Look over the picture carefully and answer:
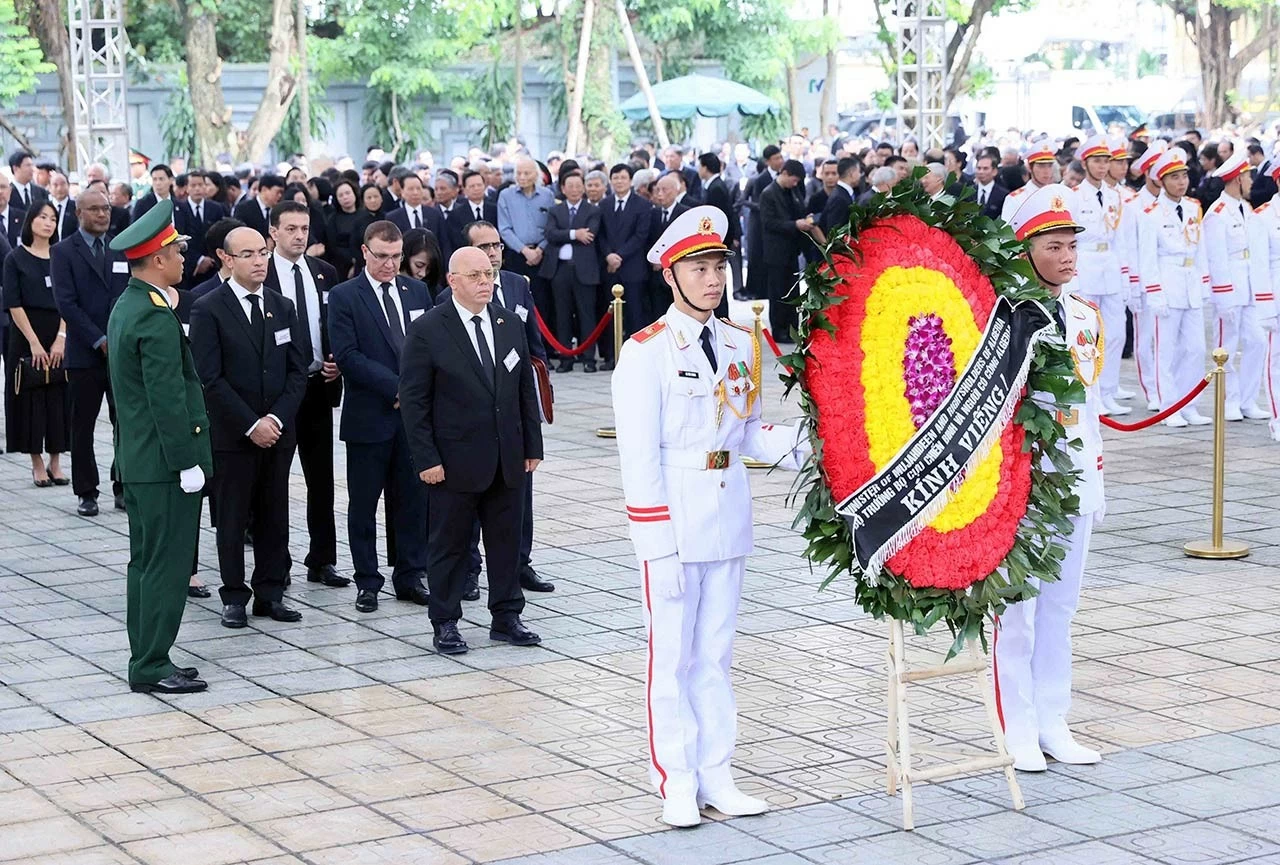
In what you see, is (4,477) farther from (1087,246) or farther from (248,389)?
(1087,246)

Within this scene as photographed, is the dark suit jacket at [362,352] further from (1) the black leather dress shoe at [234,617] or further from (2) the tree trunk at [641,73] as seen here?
(2) the tree trunk at [641,73]

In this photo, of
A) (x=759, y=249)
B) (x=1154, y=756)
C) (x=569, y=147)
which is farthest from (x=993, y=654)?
(x=569, y=147)

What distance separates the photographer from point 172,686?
26.1 ft

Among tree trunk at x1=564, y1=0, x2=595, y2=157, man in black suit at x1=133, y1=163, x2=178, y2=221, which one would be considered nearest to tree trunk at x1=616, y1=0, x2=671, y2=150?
tree trunk at x1=564, y1=0, x2=595, y2=157

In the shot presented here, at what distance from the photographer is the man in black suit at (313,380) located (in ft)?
32.2

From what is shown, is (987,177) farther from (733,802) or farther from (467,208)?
(733,802)

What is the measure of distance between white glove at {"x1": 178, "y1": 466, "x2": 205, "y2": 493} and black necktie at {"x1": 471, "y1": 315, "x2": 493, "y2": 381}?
4.59ft

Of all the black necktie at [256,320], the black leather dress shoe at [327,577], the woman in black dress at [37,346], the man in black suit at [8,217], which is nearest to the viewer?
the black necktie at [256,320]

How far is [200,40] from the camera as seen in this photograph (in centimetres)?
3581

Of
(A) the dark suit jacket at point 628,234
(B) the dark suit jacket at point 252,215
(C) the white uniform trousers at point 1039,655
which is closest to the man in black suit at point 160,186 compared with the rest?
(B) the dark suit jacket at point 252,215

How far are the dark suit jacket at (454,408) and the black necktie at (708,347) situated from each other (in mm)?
2386

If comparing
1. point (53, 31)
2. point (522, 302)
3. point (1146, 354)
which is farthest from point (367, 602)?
point (53, 31)

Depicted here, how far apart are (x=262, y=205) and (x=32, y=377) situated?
17.7 feet

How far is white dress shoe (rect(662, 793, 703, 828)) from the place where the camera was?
611 centimetres
